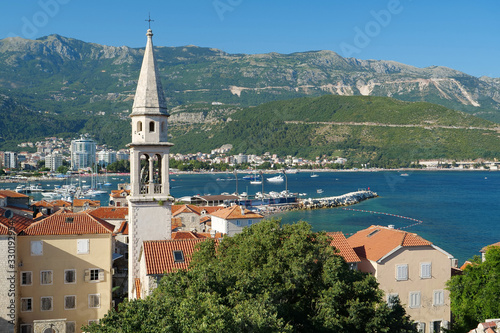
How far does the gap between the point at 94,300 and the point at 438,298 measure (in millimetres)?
13505

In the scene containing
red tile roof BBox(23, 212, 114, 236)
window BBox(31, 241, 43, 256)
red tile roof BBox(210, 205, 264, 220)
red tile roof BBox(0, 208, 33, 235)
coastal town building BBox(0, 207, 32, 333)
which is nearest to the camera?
coastal town building BBox(0, 207, 32, 333)

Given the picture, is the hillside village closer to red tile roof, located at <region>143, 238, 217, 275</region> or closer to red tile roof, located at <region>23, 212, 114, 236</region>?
red tile roof, located at <region>23, 212, 114, 236</region>

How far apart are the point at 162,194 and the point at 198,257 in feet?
9.90

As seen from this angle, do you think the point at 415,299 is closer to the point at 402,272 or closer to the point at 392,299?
the point at 402,272

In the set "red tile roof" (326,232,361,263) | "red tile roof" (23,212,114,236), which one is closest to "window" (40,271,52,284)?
"red tile roof" (23,212,114,236)

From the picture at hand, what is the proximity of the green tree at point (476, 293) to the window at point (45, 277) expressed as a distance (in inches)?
591

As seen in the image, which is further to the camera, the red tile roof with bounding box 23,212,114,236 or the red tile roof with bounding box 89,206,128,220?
the red tile roof with bounding box 89,206,128,220

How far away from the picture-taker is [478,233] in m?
60.7

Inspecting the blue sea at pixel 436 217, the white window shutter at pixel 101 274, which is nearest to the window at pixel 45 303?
the white window shutter at pixel 101 274

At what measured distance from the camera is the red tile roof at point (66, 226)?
20.5 metres

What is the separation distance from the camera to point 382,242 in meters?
21.6

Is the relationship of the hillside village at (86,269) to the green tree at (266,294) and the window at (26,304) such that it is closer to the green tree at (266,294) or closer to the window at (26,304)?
the window at (26,304)

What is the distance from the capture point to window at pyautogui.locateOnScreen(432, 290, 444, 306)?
2066 cm

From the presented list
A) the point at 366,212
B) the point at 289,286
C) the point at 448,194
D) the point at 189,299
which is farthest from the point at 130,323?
the point at 448,194
